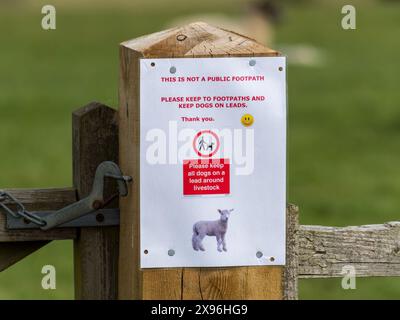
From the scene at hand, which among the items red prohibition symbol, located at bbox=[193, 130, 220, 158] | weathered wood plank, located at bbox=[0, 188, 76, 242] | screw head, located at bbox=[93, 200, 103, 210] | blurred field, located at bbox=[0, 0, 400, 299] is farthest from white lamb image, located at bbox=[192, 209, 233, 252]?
blurred field, located at bbox=[0, 0, 400, 299]

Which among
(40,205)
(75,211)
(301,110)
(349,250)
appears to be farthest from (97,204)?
(301,110)

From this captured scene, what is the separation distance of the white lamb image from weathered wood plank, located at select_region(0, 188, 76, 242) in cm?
35

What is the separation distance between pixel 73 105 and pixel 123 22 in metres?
13.6

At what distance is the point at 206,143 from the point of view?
2561 millimetres

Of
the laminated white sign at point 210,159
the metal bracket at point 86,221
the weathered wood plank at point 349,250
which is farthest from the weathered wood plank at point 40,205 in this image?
the weathered wood plank at point 349,250

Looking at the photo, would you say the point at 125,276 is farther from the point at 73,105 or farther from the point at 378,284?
the point at 73,105

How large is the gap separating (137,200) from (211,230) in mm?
176

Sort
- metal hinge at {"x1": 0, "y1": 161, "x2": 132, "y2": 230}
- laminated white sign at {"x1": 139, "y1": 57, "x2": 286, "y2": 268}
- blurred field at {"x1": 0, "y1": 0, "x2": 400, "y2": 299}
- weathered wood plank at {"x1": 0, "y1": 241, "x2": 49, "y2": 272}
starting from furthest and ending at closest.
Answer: blurred field at {"x1": 0, "y1": 0, "x2": 400, "y2": 299}
weathered wood plank at {"x1": 0, "y1": 241, "x2": 49, "y2": 272}
metal hinge at {"x1": 0, "y1": 161, "x2": 132, "y2": 230}
laminated white sign at {"x1": 139, "y1": 57, "x2": 286, "y2": 268}

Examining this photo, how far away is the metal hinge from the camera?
2.70 m

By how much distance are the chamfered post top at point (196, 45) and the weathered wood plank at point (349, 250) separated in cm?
52

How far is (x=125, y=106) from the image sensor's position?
2650 millimetres

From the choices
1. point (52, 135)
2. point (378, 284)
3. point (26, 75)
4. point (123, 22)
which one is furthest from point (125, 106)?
point (123, 22)

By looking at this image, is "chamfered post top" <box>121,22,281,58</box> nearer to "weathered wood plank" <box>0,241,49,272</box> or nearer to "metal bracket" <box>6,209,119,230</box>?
"metal bracket" <box>6,209,119,230</box>

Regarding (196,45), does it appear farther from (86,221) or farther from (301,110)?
(301,110)
